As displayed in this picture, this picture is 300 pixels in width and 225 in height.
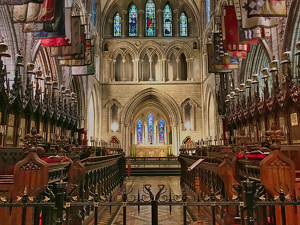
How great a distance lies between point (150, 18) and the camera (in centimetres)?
2655

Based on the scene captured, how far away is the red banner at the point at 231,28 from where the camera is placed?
36.8ft

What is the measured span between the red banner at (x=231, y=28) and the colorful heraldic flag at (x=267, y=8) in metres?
3.23

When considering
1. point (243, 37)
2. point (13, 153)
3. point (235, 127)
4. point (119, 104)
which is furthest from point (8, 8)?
point (119, 104)

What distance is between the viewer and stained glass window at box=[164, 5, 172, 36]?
26.4 m

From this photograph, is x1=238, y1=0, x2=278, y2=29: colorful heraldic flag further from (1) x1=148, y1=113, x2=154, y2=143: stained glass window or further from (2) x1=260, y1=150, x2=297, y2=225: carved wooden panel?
(1) x1=148, y1=113, x2=154, y2=143: stained glass window

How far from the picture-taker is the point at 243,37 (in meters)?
10.4

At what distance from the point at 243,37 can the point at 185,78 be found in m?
15.6

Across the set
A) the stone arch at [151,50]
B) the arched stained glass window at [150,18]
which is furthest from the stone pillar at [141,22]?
the stone arch at [151,50]

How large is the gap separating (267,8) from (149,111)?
23.8m

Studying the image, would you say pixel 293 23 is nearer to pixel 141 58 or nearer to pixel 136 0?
A: pixel 141 58

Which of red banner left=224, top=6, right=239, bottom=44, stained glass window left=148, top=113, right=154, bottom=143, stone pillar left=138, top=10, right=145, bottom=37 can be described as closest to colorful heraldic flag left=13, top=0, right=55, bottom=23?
red banner left=224, top=6, right=239, bottom=44

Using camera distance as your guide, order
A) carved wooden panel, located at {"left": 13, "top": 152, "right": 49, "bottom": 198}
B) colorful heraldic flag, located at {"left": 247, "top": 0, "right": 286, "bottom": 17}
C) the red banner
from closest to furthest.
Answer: carved wooden panel, located at {"left": 13, "top": 152, "right": 49, "bottom": 198}
colorful heraldic flag, located at {"left": 247, "top": 0, "right": 286, "bottom": 17}
the red banner

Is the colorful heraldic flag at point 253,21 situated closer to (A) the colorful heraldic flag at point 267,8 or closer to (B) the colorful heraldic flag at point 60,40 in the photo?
(A) the colorful heraldic flag at point 267,8

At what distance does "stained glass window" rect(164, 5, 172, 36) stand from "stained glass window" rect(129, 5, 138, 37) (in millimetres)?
2747
